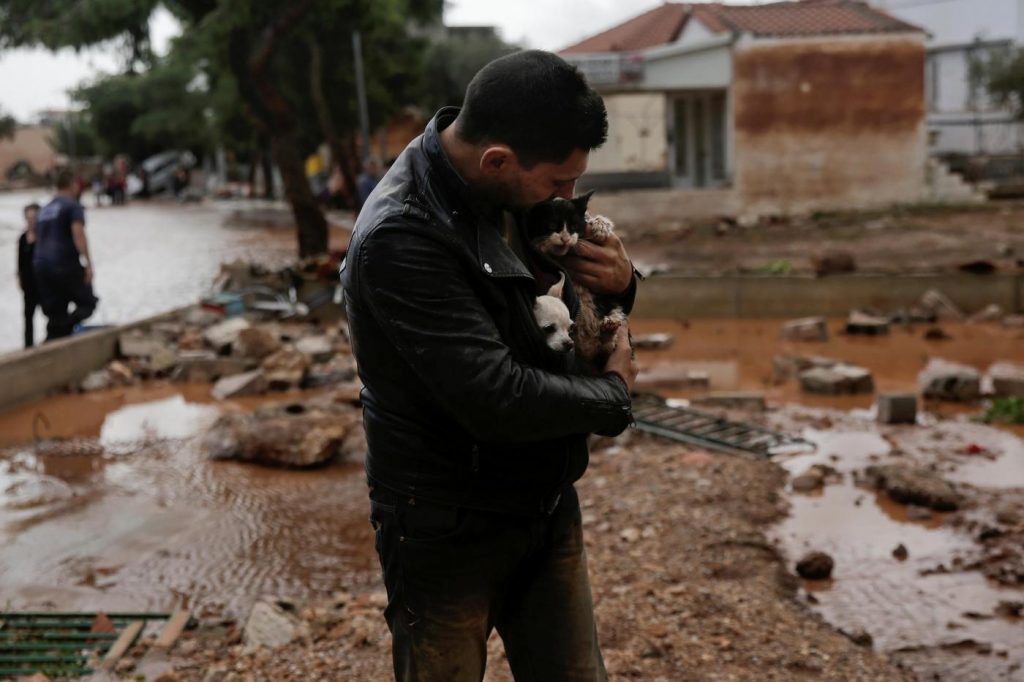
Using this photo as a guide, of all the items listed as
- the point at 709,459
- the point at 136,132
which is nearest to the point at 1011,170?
the point at 709,459

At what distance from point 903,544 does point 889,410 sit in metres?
2.81

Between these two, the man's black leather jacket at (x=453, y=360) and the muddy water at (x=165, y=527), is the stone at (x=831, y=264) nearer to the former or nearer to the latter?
the muddy water at (x=165, y=527)

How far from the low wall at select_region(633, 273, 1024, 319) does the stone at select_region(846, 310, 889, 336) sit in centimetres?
103

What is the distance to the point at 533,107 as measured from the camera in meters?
2.13

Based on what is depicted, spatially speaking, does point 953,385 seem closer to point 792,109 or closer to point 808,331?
point 808,331

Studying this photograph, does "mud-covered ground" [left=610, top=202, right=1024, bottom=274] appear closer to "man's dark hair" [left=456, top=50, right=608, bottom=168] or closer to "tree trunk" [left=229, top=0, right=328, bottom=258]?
"tree trunk" [left=229, top=0, right=328, bottom=258]

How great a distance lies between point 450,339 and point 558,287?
44 centimetres

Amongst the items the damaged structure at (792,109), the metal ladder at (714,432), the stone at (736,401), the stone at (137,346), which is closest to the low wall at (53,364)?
the stone at (137,346)

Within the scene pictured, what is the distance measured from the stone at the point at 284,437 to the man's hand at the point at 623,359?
534cm

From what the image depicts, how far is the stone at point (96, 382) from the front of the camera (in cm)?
1065

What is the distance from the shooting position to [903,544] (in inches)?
225

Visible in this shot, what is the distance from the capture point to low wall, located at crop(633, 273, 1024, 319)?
1364 cm

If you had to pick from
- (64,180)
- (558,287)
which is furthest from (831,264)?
A: (558,287)

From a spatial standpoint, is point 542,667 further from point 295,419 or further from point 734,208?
point 734,208
